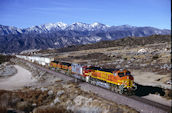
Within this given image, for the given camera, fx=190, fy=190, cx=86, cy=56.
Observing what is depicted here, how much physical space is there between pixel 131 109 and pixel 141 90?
1036 cm

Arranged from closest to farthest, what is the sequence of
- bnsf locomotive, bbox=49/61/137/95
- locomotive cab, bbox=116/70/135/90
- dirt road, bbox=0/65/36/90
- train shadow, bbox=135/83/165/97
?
locomotive cab, bbox=116/70/135/90 → bnsf locomotive, bbox=49/61/137/95 → train shadow, bbox=135/83/165/97 → dirt road, bbox=0/65/36/90

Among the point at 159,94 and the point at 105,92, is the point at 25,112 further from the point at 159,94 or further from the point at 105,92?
the point at 159,94

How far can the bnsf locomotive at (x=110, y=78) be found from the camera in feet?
85.7

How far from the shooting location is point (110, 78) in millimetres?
28656

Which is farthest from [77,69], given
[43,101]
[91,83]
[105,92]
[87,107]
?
[87,107]

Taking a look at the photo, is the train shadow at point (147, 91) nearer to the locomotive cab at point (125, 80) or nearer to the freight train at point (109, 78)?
the locomotive cab at point (125, 80)

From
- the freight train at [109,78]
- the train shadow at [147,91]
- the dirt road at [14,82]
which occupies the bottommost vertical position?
the dirt road at [14,82]

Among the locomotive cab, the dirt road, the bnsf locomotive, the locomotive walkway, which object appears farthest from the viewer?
the dirt road

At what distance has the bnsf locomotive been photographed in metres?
26.1

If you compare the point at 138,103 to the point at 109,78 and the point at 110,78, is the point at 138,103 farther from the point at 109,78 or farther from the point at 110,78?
the point at 109,78

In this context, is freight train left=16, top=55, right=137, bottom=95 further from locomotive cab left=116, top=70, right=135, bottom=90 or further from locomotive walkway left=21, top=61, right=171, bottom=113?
locomotive walkway left=21, top=61, right=171, bottom=113

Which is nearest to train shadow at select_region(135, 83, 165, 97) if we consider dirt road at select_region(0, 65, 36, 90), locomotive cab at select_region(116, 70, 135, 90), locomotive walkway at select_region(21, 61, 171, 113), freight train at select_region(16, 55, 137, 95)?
locomotive cab at select_region(116, 70, 135, 90)

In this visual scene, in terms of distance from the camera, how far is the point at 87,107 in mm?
20484

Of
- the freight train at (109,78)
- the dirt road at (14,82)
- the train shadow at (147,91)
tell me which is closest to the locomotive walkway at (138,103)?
the freight train at (109,78)
